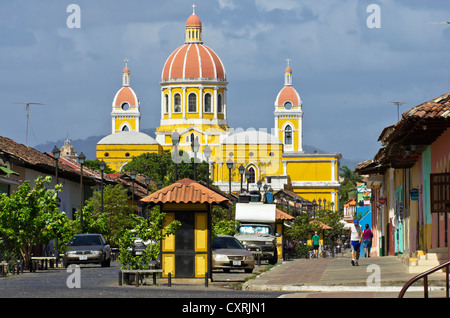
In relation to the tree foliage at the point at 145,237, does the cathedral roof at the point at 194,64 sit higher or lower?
higher

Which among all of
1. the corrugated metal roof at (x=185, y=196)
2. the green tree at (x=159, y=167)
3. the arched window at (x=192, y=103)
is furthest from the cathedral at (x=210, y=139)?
the corrugated metal roof at (x=185, y=196)

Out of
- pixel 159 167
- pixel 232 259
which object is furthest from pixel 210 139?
pixel 232 259

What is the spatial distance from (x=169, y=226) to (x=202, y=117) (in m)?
147

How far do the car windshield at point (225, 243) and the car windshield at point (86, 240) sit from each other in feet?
20.2

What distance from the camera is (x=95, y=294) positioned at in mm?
19750

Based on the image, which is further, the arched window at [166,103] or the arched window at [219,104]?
the arched window at [166,103]

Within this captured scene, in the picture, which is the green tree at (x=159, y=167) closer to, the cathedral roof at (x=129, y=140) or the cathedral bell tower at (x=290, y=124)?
the cathedral roof at (x=129, y=140)

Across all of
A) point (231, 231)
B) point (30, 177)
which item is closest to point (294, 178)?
point (30, 177)

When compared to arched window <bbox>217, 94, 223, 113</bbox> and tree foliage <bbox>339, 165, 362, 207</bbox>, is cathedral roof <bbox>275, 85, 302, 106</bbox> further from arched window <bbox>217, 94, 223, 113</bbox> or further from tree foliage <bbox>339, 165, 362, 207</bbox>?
arched window <bbox>217, 94, 223, 113</bbox>

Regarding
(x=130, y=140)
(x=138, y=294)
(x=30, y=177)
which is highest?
(x=130, y=140)

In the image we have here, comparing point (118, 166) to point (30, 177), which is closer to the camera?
point (30, 177)

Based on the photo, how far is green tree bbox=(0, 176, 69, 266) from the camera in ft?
109

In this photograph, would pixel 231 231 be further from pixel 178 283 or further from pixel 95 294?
pixel 95 294

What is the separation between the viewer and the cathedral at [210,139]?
162m
